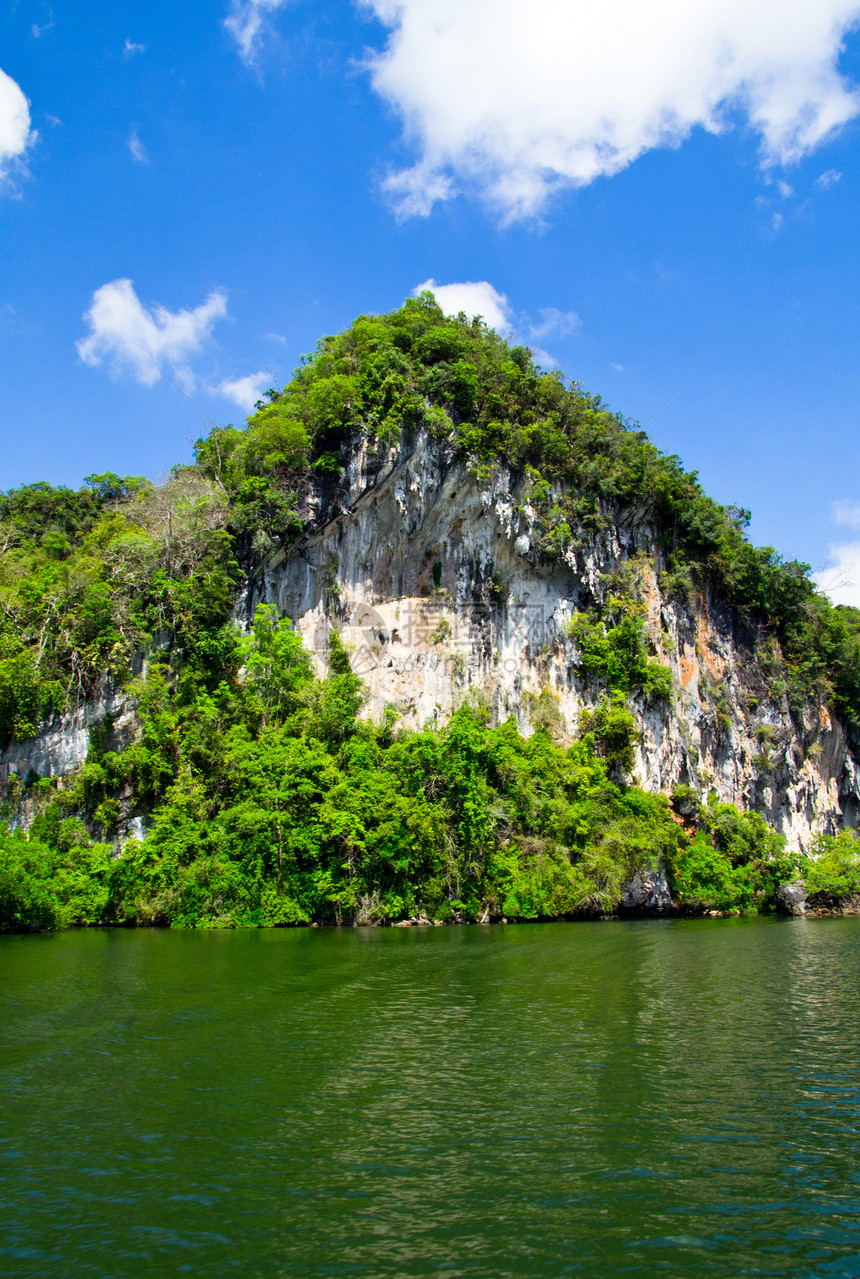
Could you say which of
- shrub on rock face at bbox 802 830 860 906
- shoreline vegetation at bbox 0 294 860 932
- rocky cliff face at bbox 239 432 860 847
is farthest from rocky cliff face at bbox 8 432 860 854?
shrub on rock face at bbox 802 830 860 906

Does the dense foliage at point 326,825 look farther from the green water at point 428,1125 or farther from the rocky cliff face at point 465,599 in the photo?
the green water at point 428,1125

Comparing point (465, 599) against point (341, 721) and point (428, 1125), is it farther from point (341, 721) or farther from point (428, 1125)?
point (428, 1125)

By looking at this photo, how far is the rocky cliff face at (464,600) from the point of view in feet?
117

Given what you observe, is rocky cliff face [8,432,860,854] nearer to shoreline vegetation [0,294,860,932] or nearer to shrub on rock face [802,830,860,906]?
shoreline vegetation [0,294,860,932]

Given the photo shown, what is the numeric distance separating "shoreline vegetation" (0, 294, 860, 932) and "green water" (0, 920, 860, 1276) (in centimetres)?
1152

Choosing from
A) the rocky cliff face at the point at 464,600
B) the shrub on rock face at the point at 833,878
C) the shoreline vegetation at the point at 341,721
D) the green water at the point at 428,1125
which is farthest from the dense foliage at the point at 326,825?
the green water at the point at 428,1125

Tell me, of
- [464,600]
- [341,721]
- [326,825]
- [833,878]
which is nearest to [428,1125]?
[326,825]

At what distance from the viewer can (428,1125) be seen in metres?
7.43

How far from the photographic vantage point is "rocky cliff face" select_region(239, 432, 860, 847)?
35531 millimetres

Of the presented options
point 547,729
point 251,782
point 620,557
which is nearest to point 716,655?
point 620,557

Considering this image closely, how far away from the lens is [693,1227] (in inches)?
218

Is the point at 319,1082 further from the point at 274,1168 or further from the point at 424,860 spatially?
the point at 424,860

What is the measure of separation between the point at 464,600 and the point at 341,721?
32.0 ft

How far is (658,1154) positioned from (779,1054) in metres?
4.02
